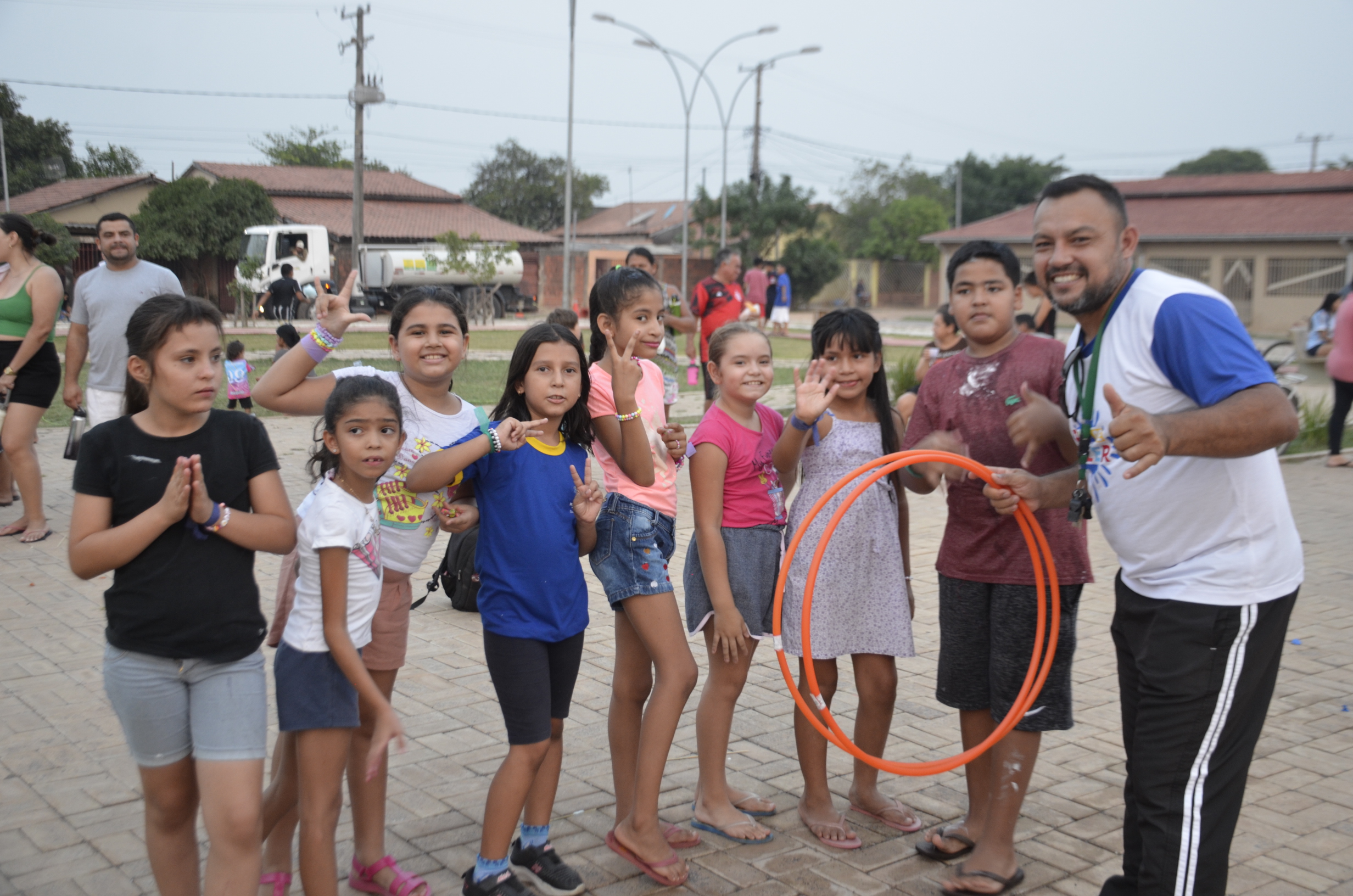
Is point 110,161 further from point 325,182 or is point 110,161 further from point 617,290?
point 325,182

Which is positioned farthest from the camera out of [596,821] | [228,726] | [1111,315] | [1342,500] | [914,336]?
[914,336]

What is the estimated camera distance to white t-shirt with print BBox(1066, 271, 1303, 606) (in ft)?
8.81

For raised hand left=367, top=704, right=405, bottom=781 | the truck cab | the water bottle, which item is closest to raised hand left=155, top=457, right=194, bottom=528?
raised hand left=367, top=704, right=405, bottom=781

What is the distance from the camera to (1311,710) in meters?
5.03

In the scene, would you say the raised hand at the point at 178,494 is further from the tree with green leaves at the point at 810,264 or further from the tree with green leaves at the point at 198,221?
the tree with green leaves at the point at 810,264

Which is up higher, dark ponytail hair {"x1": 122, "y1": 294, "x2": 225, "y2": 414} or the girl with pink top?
dark ponytail hair {"x1": 122, "y1": 294, "x2": 225, "y2": 414}

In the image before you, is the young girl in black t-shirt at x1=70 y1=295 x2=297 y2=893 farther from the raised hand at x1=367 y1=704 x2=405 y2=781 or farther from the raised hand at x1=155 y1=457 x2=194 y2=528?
the raised hand at x1=367 y1=704 x2=405 y2=781

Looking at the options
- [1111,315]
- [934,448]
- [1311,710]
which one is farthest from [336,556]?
[1311,710]

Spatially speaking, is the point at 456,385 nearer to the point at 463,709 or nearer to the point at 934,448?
the point at 463,709

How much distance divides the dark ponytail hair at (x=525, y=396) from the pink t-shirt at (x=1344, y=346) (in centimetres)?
1064

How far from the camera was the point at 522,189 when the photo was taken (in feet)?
247

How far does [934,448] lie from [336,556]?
6.32 ft

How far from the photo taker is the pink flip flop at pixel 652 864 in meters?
3.39

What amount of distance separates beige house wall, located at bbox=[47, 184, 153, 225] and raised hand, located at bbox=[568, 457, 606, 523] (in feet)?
86.7
